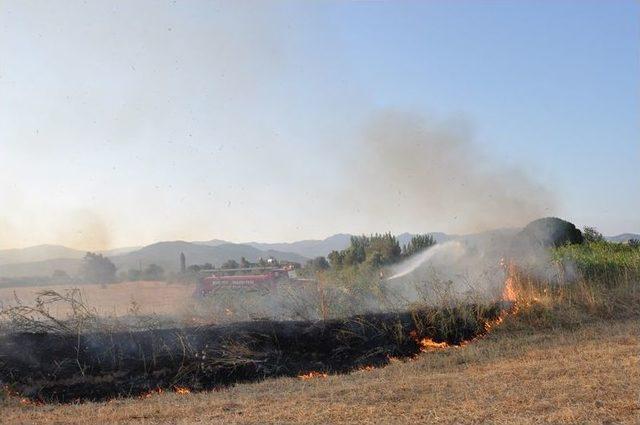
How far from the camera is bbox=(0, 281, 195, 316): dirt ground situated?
14547mm

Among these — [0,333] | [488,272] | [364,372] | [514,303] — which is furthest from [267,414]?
[488,272]

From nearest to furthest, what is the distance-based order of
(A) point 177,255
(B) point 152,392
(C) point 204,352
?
(B) point 152,392 < (C) point 204,352 < (A) point 177,255

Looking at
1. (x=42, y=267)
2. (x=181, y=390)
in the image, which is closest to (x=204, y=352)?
(x=181, y=390)

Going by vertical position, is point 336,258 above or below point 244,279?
above

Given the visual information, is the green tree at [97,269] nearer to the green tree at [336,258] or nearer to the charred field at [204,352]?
the green tree at [336,258]

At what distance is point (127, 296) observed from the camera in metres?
19.4

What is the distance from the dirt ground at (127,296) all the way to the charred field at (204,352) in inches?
66.6

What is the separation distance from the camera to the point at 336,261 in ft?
79.9

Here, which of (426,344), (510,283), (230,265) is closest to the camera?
(426,344)

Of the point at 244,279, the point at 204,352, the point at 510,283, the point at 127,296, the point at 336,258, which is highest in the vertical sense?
the point at 336,258

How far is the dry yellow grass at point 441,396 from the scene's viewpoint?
23.0 ft

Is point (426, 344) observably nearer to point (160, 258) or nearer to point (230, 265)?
point (230, 265)

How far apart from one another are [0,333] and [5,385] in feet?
6.14

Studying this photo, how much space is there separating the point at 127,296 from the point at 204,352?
8958 millimetres
